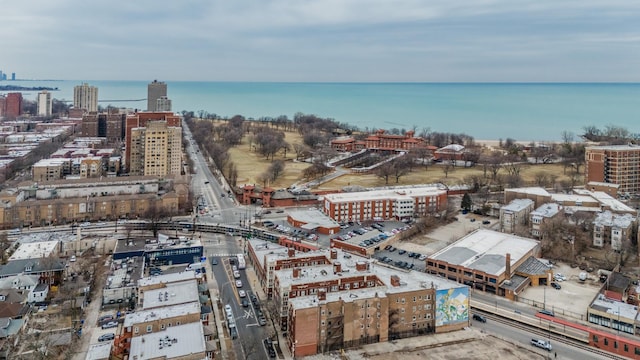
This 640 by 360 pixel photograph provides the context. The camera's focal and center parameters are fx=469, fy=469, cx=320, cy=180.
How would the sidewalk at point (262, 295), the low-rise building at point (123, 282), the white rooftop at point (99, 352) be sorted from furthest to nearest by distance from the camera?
the low-rise building at point (123, 282), the sidewalk at point (262, 295), the white rooftop at point (99, 352)

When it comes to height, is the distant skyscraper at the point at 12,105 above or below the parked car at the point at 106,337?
above

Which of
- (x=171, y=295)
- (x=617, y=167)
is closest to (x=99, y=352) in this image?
(x=171, y=295)

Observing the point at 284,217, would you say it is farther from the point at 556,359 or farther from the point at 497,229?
the point at 556,359

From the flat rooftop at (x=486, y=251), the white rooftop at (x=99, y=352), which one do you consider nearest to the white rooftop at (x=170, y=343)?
the white rooftop at (x=99, y=352)

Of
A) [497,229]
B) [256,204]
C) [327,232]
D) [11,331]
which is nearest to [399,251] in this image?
[327,232]

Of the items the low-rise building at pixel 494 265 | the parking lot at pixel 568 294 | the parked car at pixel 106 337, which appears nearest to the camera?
the parked car at pixel 106 337

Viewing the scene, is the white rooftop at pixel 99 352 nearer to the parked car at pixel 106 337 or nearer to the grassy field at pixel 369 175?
the parked car at pixel 106 337

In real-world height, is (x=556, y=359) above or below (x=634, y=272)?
below

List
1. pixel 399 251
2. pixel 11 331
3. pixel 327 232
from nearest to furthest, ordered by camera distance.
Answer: pixel 11 331 → pixel 399 251 → pixel 327 232

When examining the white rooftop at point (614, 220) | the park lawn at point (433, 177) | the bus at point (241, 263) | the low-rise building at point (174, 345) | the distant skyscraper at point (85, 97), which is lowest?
the low-rise building at point (174, 345)
